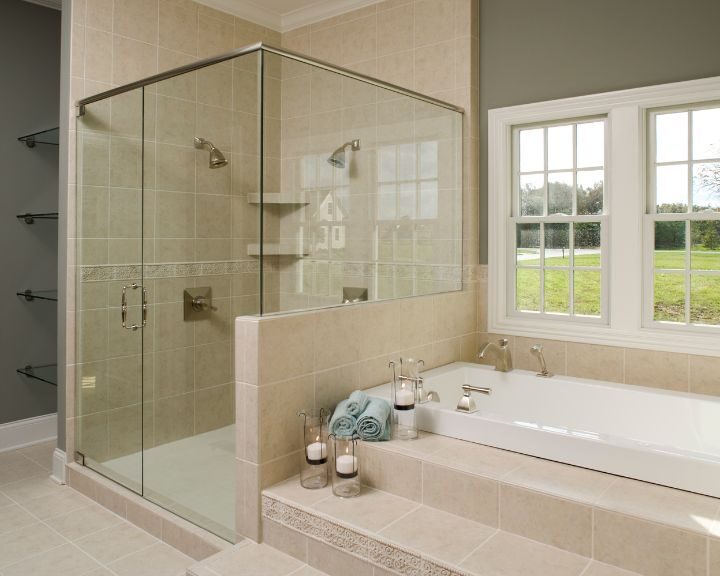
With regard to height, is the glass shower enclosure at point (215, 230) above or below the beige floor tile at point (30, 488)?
above

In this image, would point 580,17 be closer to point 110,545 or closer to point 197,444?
point 197,444

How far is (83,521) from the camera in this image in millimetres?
2832

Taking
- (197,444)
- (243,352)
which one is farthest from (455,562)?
(197,444)

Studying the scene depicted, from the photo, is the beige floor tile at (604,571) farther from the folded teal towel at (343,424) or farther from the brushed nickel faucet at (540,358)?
the brushed nickel faucet at (540,358)

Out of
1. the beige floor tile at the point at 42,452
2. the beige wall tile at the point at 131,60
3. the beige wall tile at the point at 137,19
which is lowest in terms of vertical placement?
the beige floor tile at the point at 42,452

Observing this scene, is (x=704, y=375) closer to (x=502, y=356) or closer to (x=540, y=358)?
(x=540, y=358)

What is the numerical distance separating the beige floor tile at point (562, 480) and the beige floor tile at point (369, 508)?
399 millimetres

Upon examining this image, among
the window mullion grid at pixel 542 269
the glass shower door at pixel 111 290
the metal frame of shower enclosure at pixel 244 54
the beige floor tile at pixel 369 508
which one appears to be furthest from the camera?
the window mullion grid at pixel 542 269

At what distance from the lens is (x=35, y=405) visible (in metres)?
3.92

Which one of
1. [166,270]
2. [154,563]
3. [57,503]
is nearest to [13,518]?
[57,503]

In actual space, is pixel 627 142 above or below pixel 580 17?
below

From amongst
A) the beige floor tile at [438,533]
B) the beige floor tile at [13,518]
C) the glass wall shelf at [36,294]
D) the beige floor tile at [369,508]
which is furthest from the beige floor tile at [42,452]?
the beige floor tile at [438,533]

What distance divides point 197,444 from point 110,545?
0.63 m

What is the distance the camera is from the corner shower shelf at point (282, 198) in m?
2.29
